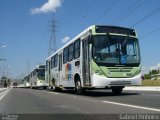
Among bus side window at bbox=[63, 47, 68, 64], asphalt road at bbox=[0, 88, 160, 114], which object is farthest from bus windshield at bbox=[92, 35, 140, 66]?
bus side window at bbox=[63, 47, 68, 64]

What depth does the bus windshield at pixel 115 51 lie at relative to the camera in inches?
756

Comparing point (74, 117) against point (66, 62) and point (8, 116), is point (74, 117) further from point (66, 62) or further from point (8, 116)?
point (66, 62)

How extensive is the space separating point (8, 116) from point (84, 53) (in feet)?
34.5

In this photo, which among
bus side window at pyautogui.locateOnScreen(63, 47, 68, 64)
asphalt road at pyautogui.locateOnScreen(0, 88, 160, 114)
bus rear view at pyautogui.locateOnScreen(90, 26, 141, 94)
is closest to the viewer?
asphalt road at pyautogui.locateOnScreen(0, 88, 160, 114)

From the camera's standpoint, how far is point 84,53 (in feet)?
67.6

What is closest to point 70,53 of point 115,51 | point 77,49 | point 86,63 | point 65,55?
point 65,55

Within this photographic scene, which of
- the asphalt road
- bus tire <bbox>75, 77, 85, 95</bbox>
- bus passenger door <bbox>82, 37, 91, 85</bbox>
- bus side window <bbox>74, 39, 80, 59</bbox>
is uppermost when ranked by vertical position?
bus side window <bbox>74, 39, 80, 59</bbox>

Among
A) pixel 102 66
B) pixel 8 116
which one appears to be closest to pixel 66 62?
pixel 102 66

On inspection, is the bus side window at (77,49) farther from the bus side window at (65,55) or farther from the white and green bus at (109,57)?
the bus side window at (65,55)

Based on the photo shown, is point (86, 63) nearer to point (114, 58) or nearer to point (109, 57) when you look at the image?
point (109, 57)

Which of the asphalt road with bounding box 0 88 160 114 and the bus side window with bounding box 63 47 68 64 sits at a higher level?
the bus side window with bounding box 63 47 68 64

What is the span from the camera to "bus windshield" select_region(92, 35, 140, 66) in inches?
756

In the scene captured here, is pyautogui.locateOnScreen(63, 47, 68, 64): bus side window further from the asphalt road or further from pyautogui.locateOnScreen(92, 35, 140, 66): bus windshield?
the asphalt road

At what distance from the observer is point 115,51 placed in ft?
63.7
